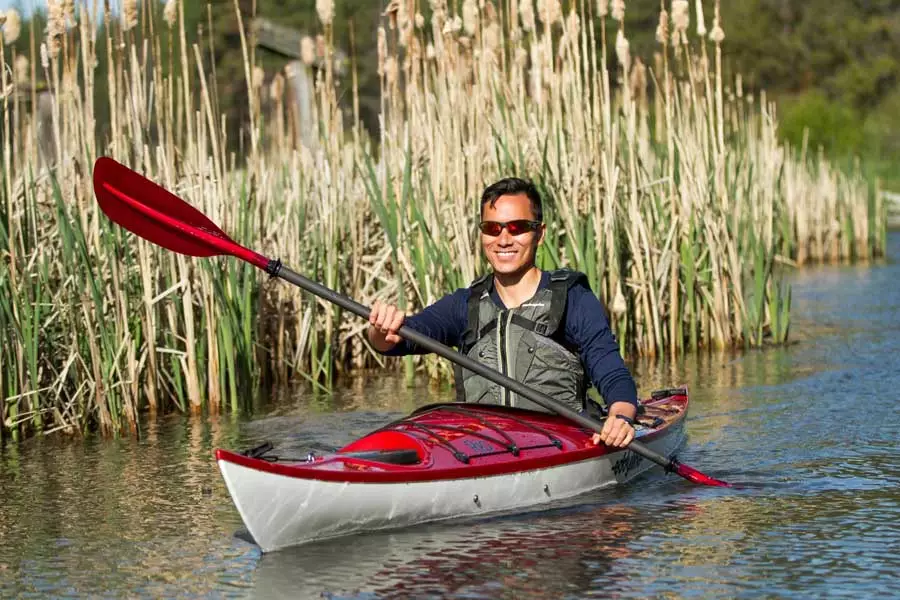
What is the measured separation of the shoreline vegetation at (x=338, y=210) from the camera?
7.18 metres

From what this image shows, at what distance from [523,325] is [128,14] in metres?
2.93

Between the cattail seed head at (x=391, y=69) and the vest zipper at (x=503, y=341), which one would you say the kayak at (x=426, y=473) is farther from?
the cattail seed head at (x=391, y=69)

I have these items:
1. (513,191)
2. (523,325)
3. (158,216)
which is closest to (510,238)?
(513,191)

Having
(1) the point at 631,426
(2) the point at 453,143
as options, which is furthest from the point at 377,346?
(2) the point at 453,143

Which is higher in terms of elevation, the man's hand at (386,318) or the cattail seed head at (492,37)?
the cattail seed head at (492,37)

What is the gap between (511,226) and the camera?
5.54 meters

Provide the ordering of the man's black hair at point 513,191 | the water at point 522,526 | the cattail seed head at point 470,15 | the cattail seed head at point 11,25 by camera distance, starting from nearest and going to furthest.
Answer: the water at point 522,526 < the man's black hair at point 513,191 < the cattail seed head at point 11,25 < the cattail seed head at point 470,15

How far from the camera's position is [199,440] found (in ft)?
23.6

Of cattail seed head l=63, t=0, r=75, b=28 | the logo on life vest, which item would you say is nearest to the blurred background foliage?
cattail seed head l=63, t=0, r=75, b=28

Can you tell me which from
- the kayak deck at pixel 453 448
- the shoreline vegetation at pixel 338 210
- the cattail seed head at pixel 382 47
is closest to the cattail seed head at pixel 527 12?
the shoreline vegetation at pixel 338 210

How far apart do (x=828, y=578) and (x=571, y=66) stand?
15.7 ft

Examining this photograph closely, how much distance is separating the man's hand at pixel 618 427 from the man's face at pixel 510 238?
0.67 meters

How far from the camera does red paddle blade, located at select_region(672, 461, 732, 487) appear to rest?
5688mm

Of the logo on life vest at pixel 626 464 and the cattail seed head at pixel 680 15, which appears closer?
the logo on life vest at pixel 626 464
